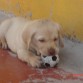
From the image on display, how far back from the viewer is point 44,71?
3.45 m

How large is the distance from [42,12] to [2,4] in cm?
114

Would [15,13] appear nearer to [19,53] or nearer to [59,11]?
[59,11]

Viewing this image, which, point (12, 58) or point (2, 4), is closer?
point (12, 58)

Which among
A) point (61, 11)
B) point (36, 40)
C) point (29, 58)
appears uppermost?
point (61, 11)

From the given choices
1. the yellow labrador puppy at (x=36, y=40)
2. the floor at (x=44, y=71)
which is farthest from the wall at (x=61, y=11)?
the yellow labrador puppy at (x=36, y=40)

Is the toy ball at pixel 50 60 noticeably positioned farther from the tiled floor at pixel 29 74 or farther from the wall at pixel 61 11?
the wall at pixel 61 11

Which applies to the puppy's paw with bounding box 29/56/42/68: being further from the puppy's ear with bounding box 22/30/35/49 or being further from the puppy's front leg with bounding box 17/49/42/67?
the puppy's ear with bounding box 22/30/35/49

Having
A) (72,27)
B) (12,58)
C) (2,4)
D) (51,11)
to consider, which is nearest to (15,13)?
(2,4)

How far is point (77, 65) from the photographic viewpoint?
365cm

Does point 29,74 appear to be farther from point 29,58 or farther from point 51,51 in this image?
point 51,51

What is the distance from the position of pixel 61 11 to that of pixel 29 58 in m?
1.17

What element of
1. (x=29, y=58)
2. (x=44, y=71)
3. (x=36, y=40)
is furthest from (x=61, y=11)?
(x=44, y=71)

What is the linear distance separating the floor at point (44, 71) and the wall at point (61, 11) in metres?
0.46

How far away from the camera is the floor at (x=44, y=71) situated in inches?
129
